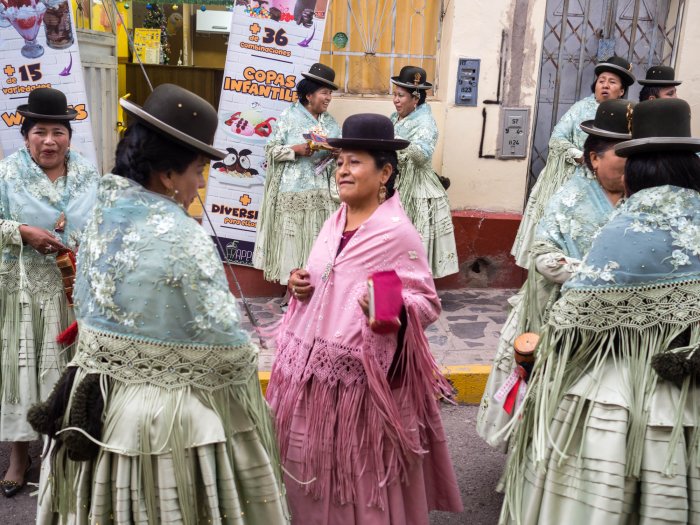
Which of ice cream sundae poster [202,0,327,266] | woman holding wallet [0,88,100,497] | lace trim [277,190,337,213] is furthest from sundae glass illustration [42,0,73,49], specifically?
woman holding wallet [0,88,100,497]

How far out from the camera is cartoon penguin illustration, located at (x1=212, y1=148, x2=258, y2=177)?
23.5 feet

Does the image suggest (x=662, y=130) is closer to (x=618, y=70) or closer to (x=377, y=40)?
(x=618, y=70)

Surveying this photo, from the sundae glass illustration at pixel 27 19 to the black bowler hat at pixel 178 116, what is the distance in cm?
432

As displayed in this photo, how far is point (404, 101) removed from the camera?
6.99 meters

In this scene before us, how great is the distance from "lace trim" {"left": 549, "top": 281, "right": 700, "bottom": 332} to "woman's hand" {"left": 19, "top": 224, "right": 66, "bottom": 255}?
2.66 m

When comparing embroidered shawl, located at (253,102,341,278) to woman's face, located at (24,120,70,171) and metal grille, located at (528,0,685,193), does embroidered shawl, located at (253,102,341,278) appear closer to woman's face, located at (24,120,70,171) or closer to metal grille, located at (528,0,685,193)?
metal grille, located at (528,0,685,193)

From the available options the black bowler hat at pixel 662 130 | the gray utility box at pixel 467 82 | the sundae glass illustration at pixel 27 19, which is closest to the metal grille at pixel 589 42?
the gray utility box at pixel 467 82

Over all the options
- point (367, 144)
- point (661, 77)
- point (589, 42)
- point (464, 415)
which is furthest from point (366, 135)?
point (589, 42)

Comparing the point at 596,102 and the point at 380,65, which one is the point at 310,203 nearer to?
the point at 380,65

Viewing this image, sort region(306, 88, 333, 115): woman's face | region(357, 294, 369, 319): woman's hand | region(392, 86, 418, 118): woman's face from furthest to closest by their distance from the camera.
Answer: region(392, 86, 418, 118): woman's face → region(306, 88, 333, 115): woman's face → region(357, 294, 369, 319): woman's hand

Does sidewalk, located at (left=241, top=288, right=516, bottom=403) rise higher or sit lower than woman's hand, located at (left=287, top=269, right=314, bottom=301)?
lower

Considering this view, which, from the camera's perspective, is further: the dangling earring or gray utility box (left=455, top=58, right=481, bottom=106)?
gray utility box (left=455, top=58, right=481, bottom=106)

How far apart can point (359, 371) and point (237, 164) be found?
4225 mm

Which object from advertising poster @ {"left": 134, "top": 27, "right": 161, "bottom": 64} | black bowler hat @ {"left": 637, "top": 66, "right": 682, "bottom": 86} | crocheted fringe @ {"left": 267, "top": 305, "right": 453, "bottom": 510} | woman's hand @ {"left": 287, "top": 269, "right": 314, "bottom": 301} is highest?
advertising poster @ {"left": 134, "top": 27, "right": 161, "bottom": 64}
